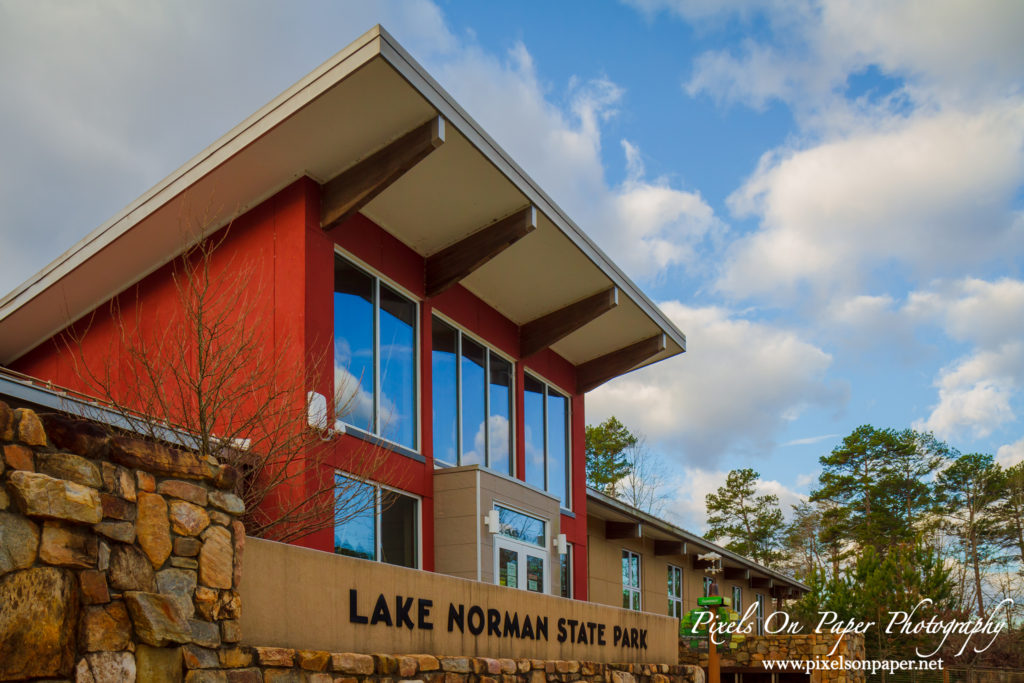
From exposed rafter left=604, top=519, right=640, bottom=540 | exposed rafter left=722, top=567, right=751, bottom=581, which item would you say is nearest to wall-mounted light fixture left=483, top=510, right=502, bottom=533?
exposed rafter left=604, top=519, right=640, bottom=540

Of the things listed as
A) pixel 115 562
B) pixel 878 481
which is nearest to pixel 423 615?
pixel 115 562

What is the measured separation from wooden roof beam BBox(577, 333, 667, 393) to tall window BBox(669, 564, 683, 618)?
354 inches

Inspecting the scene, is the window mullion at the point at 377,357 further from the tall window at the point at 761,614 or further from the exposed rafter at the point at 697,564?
the tall window at the point at 761,614

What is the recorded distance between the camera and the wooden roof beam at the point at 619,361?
724 inches

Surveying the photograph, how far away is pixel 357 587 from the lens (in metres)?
7.98

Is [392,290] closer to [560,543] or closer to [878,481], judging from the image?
[560,543]

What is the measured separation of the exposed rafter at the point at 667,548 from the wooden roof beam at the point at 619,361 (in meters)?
7.67

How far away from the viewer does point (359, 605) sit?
7953 millimetres

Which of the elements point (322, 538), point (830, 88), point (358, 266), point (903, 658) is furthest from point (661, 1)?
point (903, 658)

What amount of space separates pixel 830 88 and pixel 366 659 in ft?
74.6

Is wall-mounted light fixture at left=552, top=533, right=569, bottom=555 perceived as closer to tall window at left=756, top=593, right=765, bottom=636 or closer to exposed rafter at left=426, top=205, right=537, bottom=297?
exposed rafter at left=426, top=205, right=537, bottom=297

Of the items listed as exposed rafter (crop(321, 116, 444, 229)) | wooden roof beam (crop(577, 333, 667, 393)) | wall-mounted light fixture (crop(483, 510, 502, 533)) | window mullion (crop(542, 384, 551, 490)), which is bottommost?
wall-mounted light fixture (crop(483, 510, 502, 533))

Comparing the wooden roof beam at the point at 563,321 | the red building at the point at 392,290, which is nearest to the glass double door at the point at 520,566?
the red building at the point at 392,290

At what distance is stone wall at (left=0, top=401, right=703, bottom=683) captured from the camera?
507 cm
